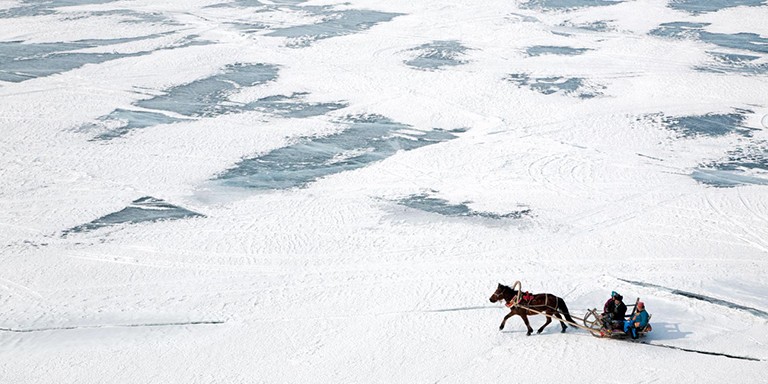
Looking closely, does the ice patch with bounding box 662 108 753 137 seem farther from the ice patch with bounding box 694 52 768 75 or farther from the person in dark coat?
the person in dark coat

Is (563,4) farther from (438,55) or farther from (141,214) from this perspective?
(141,214)

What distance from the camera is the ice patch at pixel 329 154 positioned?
14398 mm

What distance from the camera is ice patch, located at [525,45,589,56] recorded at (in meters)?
22.9

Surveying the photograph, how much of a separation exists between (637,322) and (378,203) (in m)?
6.01

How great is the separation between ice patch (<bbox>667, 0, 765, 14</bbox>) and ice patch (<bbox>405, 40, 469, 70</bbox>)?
10561mm

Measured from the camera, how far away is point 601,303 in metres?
9.49

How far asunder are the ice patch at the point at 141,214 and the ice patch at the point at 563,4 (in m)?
20.2

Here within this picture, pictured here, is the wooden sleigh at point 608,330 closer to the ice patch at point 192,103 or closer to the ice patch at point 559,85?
the ice patch at point 559,85

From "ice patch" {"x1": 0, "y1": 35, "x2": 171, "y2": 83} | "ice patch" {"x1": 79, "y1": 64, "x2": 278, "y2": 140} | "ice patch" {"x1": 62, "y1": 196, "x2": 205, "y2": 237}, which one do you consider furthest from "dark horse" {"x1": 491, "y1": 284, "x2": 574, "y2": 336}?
"ice patch" {"x1": 0, "y1": 35, "x2": 171, "y2": 83}

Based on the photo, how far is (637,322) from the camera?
8.13m

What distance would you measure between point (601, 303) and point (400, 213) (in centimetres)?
432

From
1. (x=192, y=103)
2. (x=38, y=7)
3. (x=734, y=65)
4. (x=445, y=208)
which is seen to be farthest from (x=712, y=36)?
(x=38, y=7)

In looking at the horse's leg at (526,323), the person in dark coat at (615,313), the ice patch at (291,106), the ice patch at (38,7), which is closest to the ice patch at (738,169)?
the person in dark coat at (615,313)

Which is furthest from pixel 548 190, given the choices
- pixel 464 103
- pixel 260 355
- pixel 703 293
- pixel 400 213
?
pixel 260 355
